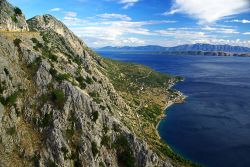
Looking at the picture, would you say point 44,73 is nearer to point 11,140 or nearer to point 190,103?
point 11,140

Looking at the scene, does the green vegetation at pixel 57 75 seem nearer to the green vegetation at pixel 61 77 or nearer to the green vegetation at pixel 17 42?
the green vegetation at pixel 61 77

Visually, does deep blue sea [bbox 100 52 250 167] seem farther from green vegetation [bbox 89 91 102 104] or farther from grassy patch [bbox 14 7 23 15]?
grassy patch [bbox 14 7 23 15]

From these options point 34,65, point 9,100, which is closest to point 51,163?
point 9,100

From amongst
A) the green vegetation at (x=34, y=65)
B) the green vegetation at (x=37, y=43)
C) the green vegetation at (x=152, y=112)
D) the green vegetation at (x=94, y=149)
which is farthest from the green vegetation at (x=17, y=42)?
the green vegetation at (x=152, y=112)

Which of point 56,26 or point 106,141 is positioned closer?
point 106,141

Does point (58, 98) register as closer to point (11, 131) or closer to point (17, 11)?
point (11, 131)
